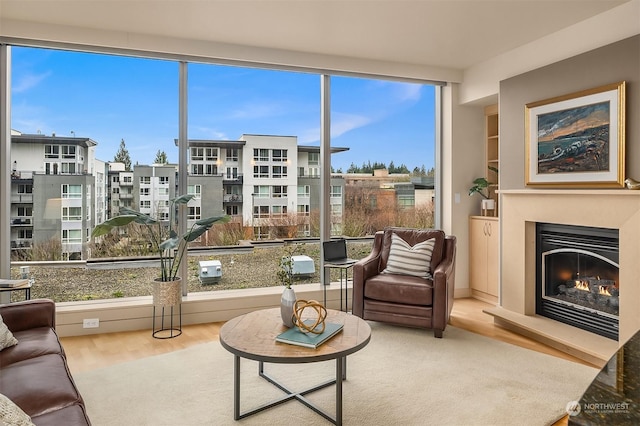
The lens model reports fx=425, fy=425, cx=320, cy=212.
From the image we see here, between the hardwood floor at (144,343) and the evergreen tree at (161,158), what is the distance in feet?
5.30

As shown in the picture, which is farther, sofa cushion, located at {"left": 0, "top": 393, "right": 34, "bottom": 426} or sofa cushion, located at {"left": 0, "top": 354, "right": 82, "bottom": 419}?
sofa cushion, located at {"left": 0, "top": 354, "right": 82, "bottom": 419}

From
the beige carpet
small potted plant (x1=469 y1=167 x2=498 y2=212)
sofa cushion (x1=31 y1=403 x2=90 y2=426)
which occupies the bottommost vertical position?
the beige carpet

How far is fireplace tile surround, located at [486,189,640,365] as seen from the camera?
3.09m

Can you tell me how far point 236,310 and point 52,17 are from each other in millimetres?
3035

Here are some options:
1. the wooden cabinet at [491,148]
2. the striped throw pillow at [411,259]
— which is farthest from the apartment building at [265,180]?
the wooden cabinet at [491,148]

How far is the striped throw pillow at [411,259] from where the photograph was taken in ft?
13.3

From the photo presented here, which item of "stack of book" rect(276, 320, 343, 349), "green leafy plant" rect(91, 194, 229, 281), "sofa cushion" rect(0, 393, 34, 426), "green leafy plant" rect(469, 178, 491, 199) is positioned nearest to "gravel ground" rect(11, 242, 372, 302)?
"green leafy plant" rect(91, 194, 229, 281)

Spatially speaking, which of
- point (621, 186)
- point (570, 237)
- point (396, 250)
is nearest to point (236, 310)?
point (396, 250)

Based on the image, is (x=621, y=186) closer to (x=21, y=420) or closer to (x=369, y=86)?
(x=369, y=86)

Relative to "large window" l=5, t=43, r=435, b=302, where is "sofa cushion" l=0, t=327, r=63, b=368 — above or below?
below

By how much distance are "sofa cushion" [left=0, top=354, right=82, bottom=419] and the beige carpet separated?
0.55 meters

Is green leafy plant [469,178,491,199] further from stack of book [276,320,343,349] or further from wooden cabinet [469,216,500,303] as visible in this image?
stack of book [276,320,343,349]

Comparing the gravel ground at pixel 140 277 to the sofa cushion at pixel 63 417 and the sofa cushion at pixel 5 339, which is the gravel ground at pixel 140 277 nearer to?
the sofa cushion at pixel 5 339

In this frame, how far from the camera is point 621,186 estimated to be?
3230 millimetres
